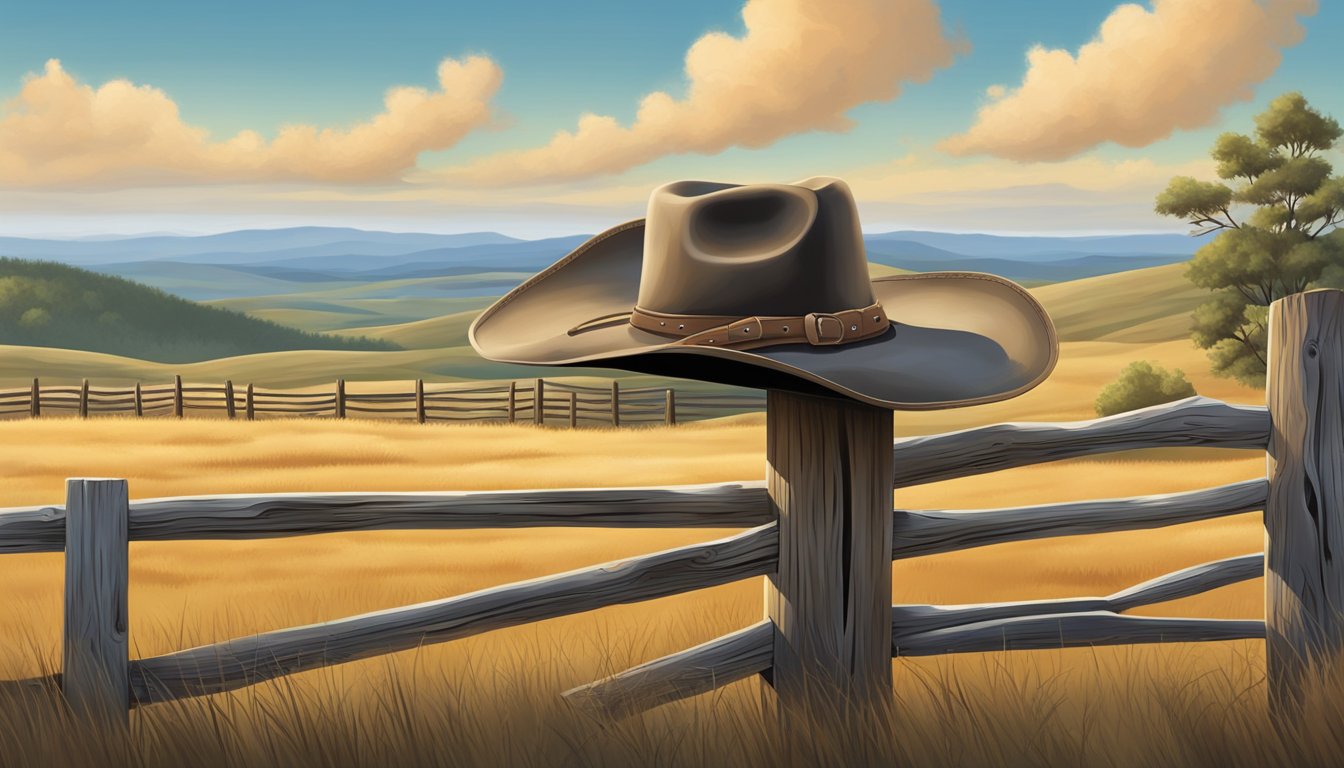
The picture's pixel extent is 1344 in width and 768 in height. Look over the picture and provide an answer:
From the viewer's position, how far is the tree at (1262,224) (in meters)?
19.5

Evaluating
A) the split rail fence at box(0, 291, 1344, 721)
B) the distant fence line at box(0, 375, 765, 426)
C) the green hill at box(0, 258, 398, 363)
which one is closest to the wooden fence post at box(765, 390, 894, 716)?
the split rail fence at box(0, 291, 1344, 721)

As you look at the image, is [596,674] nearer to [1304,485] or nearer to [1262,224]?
[1304,485]

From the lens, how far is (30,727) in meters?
3.52

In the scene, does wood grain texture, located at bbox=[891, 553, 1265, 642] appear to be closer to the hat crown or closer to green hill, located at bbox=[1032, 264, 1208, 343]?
the hat crown

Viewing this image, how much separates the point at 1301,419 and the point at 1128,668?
119 centimetres

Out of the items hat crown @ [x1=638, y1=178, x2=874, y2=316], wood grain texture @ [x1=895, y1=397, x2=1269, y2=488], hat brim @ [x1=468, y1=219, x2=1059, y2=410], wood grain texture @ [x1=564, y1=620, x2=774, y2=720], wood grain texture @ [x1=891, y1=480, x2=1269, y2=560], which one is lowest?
wood grain texture @ [x1=564, y1=620, x2=774, y2=720]

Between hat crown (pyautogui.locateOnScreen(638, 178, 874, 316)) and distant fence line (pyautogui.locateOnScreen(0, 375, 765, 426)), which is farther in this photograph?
distant fence line (pyautogui.locateOnScreen(0, 375, 765, 426))

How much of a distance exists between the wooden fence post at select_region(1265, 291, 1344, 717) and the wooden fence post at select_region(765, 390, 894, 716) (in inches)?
70.2

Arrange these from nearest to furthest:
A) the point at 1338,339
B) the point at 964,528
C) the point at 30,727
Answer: the point at 30,727 → the point at 964,528 → the point at 1338,339

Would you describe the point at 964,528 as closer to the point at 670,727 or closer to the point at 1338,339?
the point at 670,727

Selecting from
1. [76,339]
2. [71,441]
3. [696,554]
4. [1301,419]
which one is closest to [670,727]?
[696,554]

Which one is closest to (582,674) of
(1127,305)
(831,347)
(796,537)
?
(796,537)

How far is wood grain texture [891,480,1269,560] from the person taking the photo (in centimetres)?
417

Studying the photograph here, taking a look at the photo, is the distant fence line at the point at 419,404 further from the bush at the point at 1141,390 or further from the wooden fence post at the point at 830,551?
the wooden fence post at the point at 830,551
